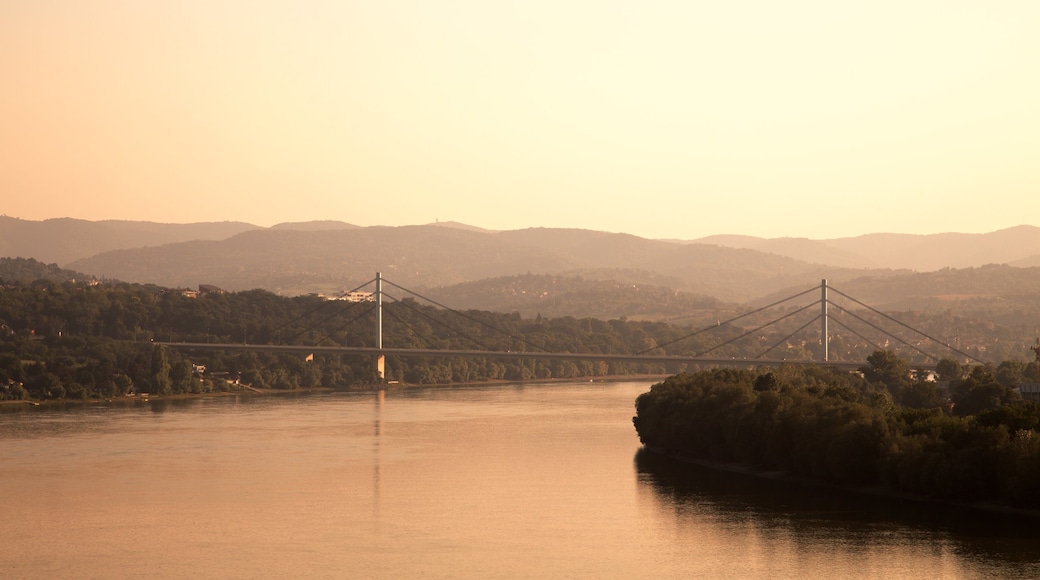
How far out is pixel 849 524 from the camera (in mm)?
20656

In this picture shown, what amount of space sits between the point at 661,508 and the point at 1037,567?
6.63 meters

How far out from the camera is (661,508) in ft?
74.0

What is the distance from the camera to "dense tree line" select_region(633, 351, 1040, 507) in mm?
21500

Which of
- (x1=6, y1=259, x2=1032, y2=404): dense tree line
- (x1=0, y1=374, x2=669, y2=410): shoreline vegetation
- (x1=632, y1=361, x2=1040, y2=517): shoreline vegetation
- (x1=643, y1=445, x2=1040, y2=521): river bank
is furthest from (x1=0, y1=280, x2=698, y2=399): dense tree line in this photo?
(x1=643, y1=445, x2=1040, y2=521): river bank

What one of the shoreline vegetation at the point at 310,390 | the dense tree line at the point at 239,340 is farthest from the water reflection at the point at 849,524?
the dense tree line at the point at 239,340

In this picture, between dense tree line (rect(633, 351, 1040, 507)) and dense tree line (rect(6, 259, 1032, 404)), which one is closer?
dense tree line (rect(633, 351, 1040, 507))

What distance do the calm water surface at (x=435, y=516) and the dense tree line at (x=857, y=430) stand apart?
29.8 inches

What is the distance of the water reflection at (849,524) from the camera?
722 inches

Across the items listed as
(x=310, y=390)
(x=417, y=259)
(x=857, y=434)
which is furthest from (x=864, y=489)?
(x=417, y=259)

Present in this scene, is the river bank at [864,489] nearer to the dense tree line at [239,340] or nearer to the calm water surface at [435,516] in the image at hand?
the calm water surface at [435,516]

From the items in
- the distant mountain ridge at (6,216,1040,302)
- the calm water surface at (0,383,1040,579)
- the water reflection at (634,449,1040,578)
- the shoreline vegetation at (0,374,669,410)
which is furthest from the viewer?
the distant mountain ridge at (6,216,1040,302)

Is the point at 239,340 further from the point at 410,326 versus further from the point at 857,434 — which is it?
the point at 857,434

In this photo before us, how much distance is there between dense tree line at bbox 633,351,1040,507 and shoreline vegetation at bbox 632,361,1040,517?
0.02 m

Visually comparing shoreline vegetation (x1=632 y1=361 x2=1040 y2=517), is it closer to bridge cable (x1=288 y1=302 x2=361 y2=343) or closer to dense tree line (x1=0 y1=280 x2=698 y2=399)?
dense tree line (x1=0 y1=280 x2=698 y2=399)
